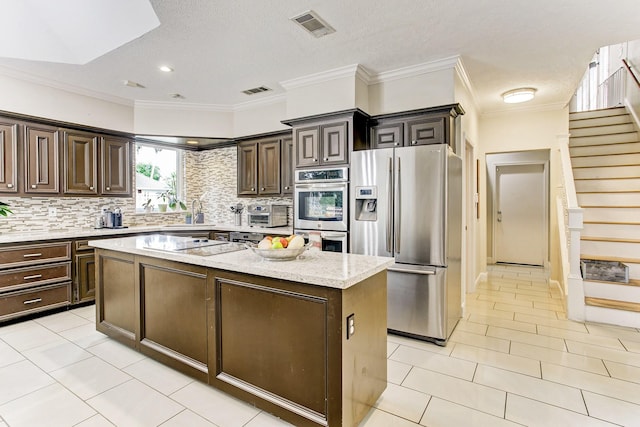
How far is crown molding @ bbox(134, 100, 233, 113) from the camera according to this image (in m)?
4.91

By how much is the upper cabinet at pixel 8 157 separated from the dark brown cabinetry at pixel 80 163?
0.47 metres

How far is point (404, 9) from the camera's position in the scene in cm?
256

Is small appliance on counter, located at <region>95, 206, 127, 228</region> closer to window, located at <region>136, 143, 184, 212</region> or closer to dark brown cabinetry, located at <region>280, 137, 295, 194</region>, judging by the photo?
window, located at <region>136, 143, 184, 212</region>

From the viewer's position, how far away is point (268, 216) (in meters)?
4.63

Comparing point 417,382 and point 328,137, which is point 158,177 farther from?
point 417,382

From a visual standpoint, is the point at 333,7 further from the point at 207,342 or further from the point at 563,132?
the point at 563,132

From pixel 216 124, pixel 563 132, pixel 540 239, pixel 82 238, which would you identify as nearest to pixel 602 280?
pixel 563 132

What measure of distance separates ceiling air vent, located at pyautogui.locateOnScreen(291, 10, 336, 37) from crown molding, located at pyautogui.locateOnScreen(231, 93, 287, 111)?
5.91 ft

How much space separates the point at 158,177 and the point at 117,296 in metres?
3.05

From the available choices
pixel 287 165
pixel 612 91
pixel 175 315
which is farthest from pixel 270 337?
pixel 612 91

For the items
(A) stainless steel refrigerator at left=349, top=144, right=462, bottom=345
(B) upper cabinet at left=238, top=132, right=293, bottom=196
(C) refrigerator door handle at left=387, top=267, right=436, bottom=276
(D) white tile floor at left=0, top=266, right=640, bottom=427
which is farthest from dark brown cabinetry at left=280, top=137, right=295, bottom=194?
(D) white tile floor at left=0, top=266, right=640, bottom=427

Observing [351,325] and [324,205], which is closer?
[351,325]

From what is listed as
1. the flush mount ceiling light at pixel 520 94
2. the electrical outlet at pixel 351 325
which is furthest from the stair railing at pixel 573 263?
the electrical outlet at pixel 351 325

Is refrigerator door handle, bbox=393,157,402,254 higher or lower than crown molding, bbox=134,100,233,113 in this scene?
lower
